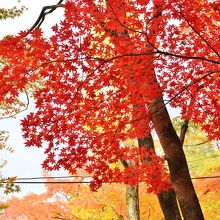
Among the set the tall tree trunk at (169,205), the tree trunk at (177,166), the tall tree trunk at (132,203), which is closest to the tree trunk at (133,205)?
the tall tree trunk at (132,203)

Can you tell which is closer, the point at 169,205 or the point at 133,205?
the point at 169,205

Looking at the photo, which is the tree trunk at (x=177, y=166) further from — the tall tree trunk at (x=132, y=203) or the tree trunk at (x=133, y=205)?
the tree trunk at (x=133, y=205)

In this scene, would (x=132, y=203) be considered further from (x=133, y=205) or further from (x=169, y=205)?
(x=169, y=205)

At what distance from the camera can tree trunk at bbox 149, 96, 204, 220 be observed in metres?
6.29

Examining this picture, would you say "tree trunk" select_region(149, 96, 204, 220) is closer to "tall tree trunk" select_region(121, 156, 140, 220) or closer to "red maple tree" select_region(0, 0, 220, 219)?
"red maple tree" select_region(0, 0, 220, 219)

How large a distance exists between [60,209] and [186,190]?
1439 centimetres

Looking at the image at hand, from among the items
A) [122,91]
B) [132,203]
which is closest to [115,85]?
[122,91]

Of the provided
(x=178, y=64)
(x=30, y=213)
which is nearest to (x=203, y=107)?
(x=178, y=64)

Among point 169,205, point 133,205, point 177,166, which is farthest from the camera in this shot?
point 133,205

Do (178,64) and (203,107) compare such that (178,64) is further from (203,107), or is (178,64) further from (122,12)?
(122,12)

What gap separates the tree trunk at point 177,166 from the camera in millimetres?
6289

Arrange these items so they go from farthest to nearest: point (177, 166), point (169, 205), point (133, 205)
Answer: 1. point (133, 205)
2. point (169, 205)
3. point (177, 166)

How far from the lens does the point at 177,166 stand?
21.3ft

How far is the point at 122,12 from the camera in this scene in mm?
4969
